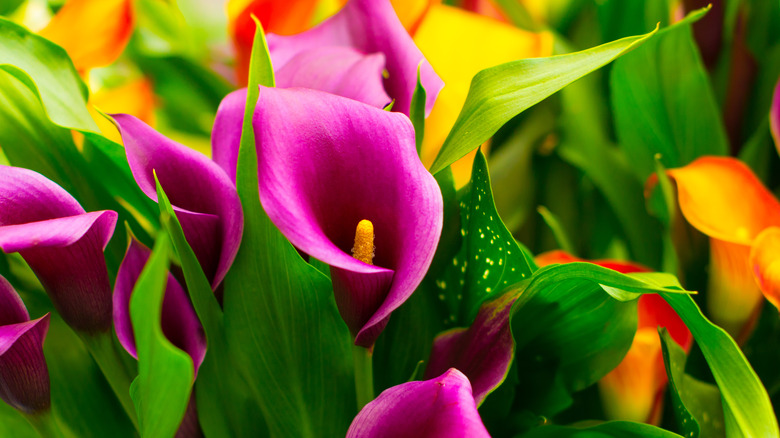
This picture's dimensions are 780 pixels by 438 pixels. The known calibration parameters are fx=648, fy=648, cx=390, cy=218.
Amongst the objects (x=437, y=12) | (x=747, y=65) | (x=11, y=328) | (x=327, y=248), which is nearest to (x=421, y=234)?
(x=327, y=248)

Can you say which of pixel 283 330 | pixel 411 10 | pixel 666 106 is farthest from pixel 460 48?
pixel 283 330

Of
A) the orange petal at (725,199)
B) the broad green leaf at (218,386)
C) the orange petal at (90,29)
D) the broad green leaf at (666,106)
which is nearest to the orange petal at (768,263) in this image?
the orange petal at (725,199)

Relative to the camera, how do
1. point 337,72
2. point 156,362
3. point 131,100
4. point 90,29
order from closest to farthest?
1. point 156,362
2. point 337,72
3. point 90,29
4. point 131,100

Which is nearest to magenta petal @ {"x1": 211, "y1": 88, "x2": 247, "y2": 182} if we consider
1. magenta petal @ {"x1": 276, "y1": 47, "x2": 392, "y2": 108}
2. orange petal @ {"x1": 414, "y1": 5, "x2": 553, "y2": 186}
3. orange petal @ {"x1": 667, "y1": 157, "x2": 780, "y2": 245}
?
magenta petal @ {"x1": 276, "y1": 47, "x2": 392, "y2": 108}

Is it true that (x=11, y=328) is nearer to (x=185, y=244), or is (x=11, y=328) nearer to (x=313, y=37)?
(x=185, y=244)

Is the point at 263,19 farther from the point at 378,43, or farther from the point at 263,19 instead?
the point at 378,43

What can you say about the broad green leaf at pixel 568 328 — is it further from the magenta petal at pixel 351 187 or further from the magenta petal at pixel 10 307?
the magenta petal at pixel 10 307
